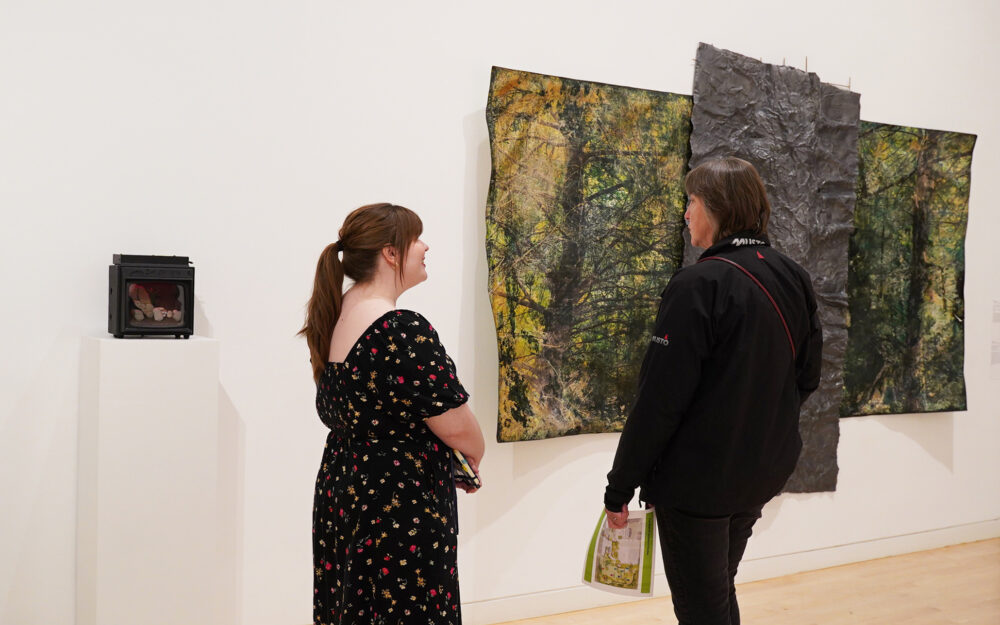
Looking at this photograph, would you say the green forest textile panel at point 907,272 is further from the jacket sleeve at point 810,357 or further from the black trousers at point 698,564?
the black trousers at point 698,564

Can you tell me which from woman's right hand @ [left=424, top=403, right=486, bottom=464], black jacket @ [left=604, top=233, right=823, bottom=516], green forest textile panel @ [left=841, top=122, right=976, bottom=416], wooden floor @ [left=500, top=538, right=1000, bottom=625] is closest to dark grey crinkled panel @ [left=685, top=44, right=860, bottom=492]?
green forest textile panel @ [left=841, top=122, right=976, bottom=416]

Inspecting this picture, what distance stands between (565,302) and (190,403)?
5.03 feet

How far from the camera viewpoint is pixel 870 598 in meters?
3.89

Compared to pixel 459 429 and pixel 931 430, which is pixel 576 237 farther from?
pixel 931 430

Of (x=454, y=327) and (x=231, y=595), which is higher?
(x=454, y=327)

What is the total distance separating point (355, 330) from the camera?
6.47 feet

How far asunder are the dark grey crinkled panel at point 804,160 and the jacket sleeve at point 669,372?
6.03 feet

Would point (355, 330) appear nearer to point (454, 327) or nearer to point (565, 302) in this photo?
point (454, 327)

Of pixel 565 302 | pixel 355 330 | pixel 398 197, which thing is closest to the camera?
pixel 355 330

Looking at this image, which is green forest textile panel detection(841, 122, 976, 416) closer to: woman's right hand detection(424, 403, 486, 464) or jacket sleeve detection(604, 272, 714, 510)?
jacket sleeve detection(604, 272, 714, 510)

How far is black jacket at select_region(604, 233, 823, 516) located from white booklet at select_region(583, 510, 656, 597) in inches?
4.1

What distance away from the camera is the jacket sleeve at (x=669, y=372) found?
6.55 ft

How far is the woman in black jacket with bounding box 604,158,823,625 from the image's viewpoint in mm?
2012

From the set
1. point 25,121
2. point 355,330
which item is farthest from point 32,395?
point 355,330
